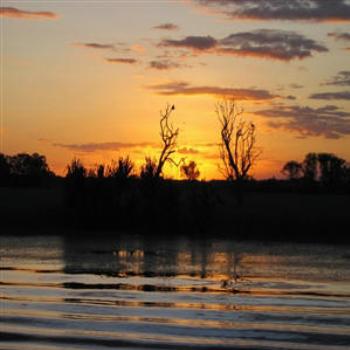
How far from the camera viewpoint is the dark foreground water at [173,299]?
36.2 feet

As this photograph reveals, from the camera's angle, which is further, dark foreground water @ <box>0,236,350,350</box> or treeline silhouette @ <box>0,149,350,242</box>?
treeline silhouette @ <box>0,149,350,242</box>

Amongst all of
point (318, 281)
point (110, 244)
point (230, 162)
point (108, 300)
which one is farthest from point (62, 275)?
point (230, 162)

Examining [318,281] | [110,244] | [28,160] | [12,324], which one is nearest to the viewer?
[12,324]

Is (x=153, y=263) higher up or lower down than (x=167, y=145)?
lower down

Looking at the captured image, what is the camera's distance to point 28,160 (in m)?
98.3

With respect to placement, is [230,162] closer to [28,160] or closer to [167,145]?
[167,145]

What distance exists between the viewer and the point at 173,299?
47.9 ft

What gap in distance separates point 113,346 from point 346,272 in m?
10.1

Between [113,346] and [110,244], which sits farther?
[110,244]

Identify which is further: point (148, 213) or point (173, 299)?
point (148, 213)

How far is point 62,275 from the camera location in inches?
718

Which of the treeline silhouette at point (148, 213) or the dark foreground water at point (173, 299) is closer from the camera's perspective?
the dark foreground water at point (173, 299)

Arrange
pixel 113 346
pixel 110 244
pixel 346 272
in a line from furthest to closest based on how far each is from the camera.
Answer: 1. pixel 110 244
2. pixel 346 272
3. pixel 113 346

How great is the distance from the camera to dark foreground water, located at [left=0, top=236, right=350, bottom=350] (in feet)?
36.2
